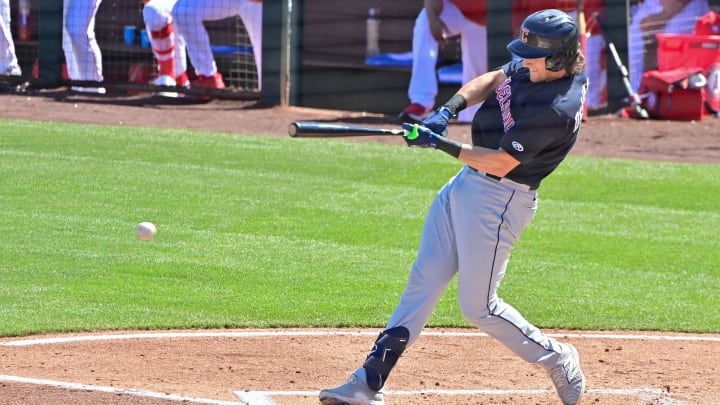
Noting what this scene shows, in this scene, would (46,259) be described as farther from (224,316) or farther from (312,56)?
(312,56)

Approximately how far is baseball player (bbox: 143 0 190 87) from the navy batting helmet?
10614 mm

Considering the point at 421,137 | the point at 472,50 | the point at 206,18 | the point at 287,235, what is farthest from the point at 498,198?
the point at 206,18

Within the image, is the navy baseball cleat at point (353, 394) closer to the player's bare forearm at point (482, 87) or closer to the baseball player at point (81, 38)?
the player's bare forearm at point (482, 87)

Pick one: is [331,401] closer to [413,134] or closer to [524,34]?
[413,134]

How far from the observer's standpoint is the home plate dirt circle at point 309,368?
497 cm

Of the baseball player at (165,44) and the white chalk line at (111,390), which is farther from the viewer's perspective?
the baseball player at (165,44)

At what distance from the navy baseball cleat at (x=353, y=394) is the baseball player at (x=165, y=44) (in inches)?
421

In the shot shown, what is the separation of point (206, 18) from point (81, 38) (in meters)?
1.71

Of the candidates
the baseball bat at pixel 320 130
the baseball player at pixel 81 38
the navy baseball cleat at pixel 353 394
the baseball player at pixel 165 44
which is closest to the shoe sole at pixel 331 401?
the navy baseball cleat at pixel 353 394

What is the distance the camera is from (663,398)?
517cm

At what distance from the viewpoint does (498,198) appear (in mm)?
4656

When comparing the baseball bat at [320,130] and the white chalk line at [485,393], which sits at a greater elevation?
the baseball bat at [320,130]

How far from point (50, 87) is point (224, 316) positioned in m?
9.77

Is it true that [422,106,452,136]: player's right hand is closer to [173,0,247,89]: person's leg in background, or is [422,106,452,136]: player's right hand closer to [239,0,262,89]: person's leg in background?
[239,0,262,89]: person's leg in background
